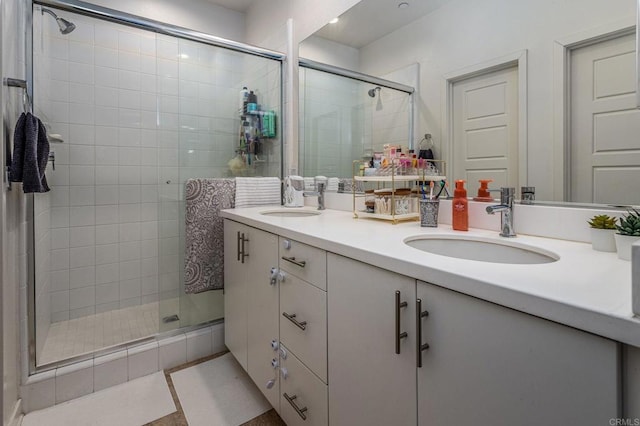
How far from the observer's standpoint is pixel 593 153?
92cm

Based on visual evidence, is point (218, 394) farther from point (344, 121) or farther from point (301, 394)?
point (344, 121)

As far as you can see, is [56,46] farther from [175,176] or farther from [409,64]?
[409,64]

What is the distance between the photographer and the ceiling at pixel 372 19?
4.55 feet

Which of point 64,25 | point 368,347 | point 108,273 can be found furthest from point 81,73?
point 368,347

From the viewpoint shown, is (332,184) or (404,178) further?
(332,184)

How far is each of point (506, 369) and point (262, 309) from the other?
985 mm

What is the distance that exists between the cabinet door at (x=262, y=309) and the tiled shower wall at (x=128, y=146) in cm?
80

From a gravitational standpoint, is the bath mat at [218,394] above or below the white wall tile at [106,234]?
below

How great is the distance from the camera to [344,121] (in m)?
1.89

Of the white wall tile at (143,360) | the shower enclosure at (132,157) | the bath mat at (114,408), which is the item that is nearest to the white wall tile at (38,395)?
the bath mat at (114,408)

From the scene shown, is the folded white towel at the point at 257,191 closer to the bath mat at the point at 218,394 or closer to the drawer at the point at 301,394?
the bath mat at the point at 218,394

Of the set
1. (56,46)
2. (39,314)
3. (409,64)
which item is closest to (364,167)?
(409,64)

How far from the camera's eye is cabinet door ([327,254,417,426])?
2.38 feet

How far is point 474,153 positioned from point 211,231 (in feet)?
4.48
